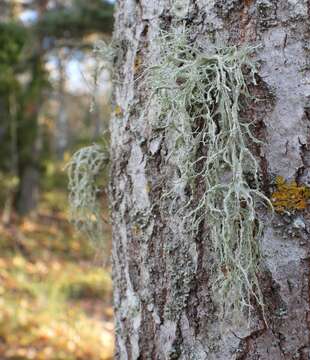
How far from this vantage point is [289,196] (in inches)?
28.9

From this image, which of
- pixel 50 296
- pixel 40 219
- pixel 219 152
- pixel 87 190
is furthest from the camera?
pixel 40 219

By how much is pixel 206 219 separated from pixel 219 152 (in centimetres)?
12

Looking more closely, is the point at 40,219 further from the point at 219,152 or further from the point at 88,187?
the point at 219,152

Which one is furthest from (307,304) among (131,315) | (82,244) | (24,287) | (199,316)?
(82,244)

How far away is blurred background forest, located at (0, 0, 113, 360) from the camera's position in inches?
134

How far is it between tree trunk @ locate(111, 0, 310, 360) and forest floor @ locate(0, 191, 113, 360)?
375mm

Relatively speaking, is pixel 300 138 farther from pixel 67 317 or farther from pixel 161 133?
pixel 67 317

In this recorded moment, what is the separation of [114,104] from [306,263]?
504 millimetres

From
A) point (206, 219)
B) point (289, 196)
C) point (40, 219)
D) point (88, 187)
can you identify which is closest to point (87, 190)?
point (88, 187)

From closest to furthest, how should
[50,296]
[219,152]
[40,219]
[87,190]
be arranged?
[219,152] → [87,190] → [50,296] → [40,219]

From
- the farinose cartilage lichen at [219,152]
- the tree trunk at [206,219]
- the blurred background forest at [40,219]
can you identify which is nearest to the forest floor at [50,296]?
the blurred background forest at [40,219]

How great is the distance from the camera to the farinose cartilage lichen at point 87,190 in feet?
3.62

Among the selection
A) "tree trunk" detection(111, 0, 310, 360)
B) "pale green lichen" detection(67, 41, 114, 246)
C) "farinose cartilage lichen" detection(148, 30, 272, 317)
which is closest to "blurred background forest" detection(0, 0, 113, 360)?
"pale green lichen" detection(67, 41, 114, 246)

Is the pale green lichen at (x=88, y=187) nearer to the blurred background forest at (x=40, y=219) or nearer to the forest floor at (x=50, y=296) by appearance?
the forest floor at (x=50, y=296)
